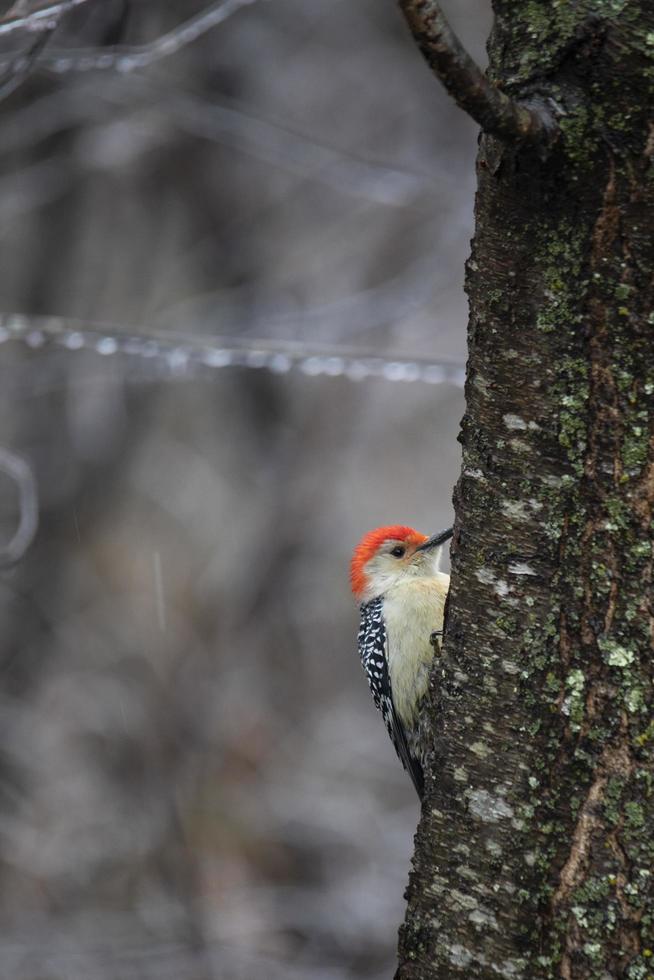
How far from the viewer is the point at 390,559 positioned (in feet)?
16.1

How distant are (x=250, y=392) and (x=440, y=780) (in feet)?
27.0

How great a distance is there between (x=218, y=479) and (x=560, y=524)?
337 inches

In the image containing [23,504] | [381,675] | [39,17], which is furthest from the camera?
[23,504]

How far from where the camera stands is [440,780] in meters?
2.20

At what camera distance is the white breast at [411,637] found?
4457 mm

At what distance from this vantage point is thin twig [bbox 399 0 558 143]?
157 centimetres

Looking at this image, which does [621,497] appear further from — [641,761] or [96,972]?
[96,972]

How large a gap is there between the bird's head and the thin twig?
3.08 meters

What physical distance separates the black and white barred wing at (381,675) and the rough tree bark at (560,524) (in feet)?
8.13

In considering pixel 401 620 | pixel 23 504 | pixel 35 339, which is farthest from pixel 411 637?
pixel 23 504

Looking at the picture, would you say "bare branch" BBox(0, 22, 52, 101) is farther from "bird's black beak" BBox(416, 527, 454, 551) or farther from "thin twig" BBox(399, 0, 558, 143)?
"bird's black beak" BBox(416, 527, 454, 551)

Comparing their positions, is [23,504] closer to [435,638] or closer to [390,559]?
[390,559]

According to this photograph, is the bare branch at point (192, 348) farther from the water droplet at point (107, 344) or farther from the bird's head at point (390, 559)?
the bird's head at point (390, 559)

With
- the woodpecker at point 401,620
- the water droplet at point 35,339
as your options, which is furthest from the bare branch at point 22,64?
the woodpecker at point 401,620
